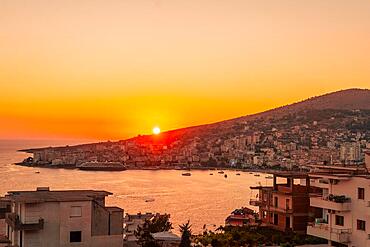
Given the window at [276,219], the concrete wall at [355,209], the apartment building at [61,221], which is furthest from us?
the window at [276,219]

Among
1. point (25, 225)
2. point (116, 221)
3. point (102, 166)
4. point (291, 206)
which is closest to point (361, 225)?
point (291, 206)

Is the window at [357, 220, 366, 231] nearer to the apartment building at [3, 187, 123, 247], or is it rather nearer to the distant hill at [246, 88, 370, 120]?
the apartment building at [3, 187, 123, 247]

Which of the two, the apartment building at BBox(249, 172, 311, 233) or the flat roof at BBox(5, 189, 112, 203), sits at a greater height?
the flat roof at BBox(5, 189, 112, 203)

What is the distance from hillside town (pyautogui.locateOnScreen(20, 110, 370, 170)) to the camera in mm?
125250

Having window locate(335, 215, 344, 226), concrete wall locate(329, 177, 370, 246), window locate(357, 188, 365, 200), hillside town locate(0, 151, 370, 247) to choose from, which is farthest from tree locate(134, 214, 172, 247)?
window locate(357, 188, 365, 200)

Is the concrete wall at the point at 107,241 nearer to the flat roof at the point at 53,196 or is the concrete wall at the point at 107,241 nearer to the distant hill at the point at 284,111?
the flat roof at the point at 53,196

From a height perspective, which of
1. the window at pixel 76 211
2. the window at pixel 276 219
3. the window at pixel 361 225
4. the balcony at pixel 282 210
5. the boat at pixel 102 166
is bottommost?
the boat at pixel 102 166

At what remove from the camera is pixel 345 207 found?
17.6 m

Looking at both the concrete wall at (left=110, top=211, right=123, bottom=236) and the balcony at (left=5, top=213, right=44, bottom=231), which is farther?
the concrete wall at (left=110, top=211, right=123, bottom=236)

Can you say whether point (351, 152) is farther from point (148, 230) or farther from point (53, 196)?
point (53, 196)

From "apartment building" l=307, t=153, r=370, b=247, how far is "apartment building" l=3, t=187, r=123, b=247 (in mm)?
6240

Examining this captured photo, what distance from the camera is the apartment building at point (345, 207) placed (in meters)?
17.1

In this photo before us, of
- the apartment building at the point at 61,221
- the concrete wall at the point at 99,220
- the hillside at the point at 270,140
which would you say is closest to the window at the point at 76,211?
the apartment building at the point at 61,221

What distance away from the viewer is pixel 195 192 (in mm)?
78188
